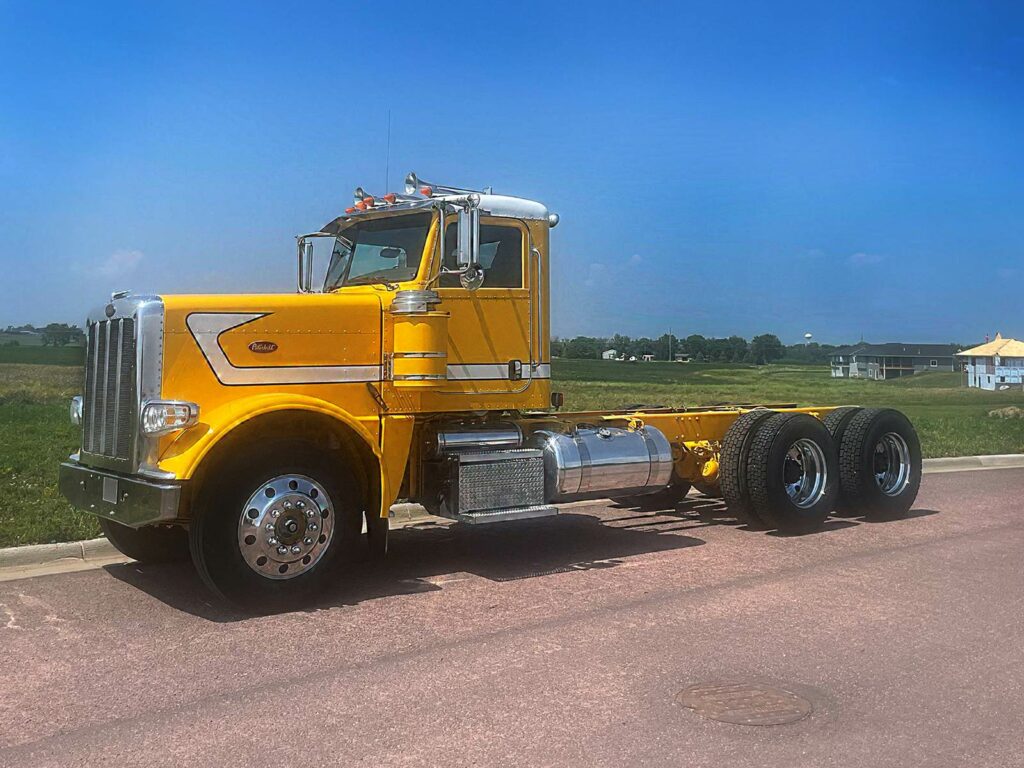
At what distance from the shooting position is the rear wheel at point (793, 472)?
9344mm

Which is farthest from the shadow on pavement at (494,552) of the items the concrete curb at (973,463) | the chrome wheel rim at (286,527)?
the concrete curb at (973,463)

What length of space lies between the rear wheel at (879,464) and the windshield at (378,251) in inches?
209

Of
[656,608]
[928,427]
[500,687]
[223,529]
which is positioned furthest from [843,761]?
[928,427]

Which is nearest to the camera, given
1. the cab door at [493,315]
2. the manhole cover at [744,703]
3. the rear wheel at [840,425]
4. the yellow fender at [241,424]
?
the manhole cover at [744,703]

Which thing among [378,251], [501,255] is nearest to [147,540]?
[378,251]

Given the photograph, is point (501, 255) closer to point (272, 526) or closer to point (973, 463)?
point (272, 526)

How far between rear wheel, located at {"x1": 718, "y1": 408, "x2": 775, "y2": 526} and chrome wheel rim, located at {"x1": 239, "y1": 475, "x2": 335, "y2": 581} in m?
4.33

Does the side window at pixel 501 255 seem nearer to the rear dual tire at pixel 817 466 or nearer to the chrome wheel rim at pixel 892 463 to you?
the rear dual tire at pixel 817 466

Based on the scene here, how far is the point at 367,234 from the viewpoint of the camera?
27.8ft

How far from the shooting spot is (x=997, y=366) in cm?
4103

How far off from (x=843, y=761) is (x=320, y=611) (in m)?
3.69

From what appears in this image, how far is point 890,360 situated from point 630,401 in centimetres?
2363

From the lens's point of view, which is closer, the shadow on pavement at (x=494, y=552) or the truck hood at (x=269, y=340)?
the truck hood at (x=269, y=340)

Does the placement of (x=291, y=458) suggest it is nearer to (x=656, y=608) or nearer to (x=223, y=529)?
(x=223, y=529)
